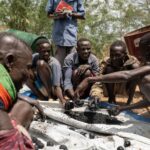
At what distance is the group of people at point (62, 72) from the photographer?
1.84 meters

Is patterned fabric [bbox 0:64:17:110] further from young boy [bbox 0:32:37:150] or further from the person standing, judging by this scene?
the person standing

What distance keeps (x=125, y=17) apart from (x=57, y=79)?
4.92 metres

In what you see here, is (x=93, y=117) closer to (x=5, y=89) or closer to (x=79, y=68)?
(x=79, y=68)

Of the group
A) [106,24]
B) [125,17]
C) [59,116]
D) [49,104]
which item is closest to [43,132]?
[59,116]

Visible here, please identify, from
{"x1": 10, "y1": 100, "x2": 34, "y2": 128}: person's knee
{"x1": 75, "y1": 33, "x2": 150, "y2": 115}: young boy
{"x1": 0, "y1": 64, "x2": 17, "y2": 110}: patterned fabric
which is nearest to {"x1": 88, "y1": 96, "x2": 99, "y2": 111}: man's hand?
{"x1": 75, "y1": 33, "x2": 150, "y2": 115}: young boy

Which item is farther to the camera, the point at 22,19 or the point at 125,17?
the point at 125,17

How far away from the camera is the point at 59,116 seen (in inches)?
159

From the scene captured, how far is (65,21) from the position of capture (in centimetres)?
610

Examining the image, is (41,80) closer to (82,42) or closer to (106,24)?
(82,42)

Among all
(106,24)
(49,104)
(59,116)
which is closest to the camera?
(59,116)

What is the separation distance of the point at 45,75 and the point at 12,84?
3493 millimetres

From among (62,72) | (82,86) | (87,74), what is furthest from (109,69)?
(82,86)

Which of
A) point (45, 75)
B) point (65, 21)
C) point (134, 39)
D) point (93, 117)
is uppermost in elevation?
point (65, 21)

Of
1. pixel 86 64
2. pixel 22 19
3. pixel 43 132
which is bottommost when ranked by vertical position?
pixel 43 132
